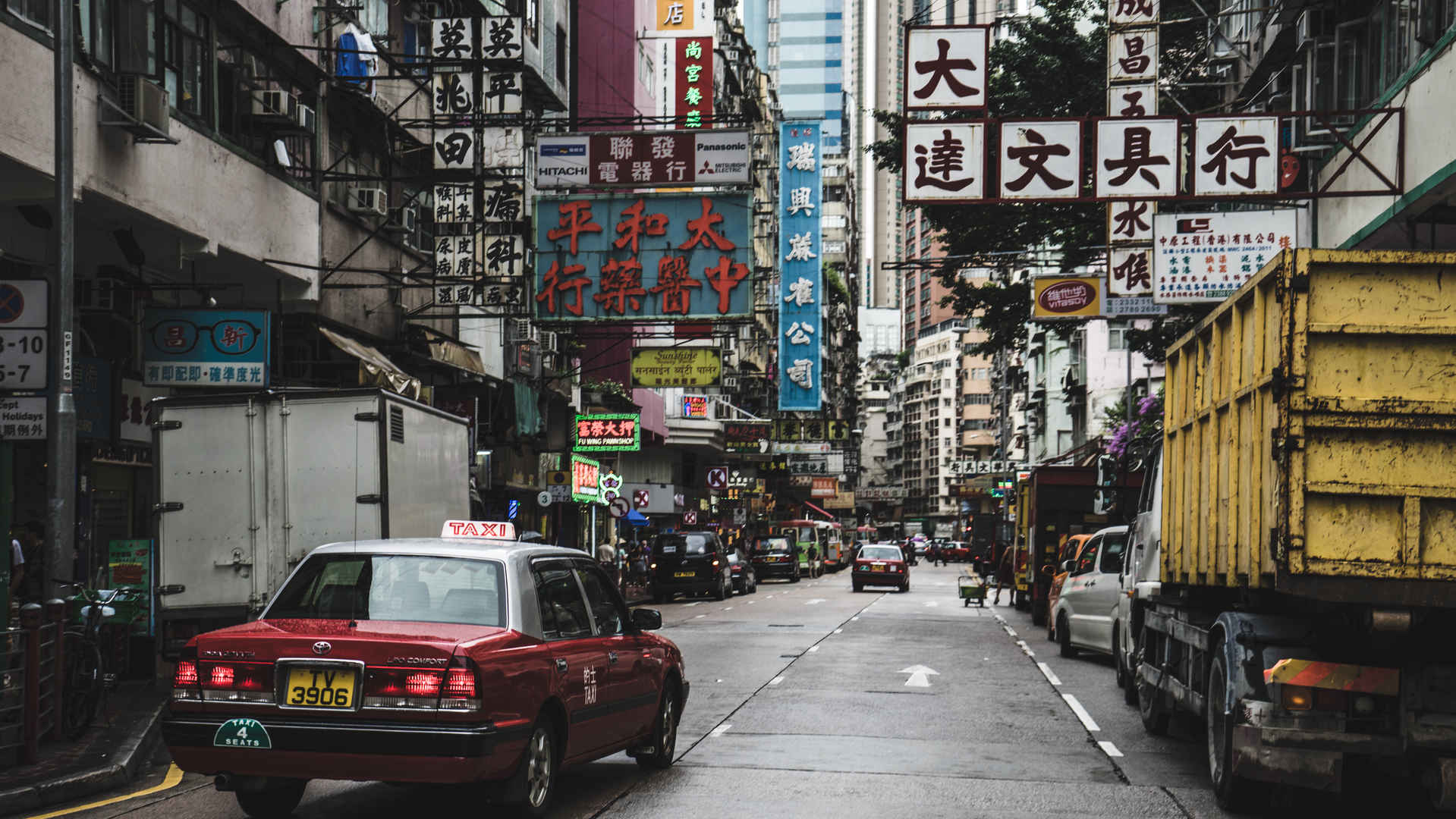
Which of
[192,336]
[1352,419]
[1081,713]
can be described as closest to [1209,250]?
[1081,713]

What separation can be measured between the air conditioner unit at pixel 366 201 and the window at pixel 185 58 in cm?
575

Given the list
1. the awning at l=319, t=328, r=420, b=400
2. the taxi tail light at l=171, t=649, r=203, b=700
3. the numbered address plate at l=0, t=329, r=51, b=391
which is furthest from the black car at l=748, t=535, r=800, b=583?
the taxi tail light at l=171, t=649, r=203, b=700

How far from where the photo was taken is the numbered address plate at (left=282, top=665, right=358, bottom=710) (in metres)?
7.30

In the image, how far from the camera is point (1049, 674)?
18484 mm

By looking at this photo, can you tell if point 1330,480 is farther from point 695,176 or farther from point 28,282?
point 695,176

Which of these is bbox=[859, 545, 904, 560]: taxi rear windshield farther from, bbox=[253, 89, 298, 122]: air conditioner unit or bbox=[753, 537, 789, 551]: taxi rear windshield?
bbox=[253, 89, 298, 122]: air conditioner unit

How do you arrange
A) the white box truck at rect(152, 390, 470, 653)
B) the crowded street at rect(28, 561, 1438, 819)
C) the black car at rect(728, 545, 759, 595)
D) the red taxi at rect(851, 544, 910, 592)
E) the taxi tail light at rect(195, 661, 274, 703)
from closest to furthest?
the taxi tail light at rect(195, 661, 274, 703) < the crowded street at rect(28, 561, 1438, 819) < the white box truck at rect(152, 390, 470, 653) < the black car at rect(728, 545, 759, 595) < the red taxi at rect(851, 544, 910, 592)

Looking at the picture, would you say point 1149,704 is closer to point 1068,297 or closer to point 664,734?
point 664,734

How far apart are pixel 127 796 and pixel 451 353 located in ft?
66.9

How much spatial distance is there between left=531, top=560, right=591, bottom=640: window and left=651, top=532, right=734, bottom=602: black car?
103 feet

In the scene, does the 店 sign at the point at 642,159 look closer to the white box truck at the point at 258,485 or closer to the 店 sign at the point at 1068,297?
the 店 sign at the point at 1068,297

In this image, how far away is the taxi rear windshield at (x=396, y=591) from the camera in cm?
800

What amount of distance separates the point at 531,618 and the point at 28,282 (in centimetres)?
636

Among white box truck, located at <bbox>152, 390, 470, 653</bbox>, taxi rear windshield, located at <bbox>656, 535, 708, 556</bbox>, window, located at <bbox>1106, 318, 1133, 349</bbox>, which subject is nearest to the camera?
white box truck, located at <bbox>152, 390, 470, 653</bbox>
